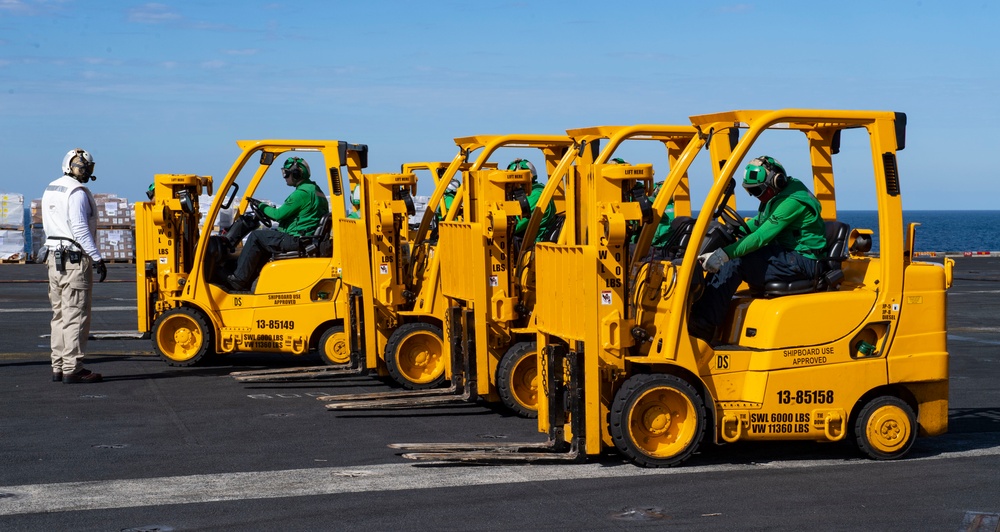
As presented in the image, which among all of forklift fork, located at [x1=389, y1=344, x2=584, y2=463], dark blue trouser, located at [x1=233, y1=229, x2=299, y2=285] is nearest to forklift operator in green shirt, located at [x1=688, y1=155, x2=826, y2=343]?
forklift fork, located at [x1=389, y1=344, x2=584, y2=463]

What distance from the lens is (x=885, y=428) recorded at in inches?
318

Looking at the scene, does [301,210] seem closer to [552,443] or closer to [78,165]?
[78,165]

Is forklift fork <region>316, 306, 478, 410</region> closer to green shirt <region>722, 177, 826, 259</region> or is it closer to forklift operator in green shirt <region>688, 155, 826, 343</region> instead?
forklift operator in green shirt <region>688, 155, 826, 343</region>

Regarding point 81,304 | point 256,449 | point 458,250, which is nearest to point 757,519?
point 256,449

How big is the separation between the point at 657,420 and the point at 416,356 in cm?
393

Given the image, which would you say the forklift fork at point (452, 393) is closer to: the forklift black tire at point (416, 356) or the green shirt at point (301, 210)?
Answer: the forklift black tire at point (416, 356)

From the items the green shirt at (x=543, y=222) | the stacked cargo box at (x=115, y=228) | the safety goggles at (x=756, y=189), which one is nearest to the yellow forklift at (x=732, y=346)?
the safety goggles at (x=756, y=189)

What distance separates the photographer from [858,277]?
8.23 metres

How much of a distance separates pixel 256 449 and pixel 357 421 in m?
1.30

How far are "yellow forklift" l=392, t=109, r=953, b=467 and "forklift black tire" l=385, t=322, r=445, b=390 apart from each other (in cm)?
306

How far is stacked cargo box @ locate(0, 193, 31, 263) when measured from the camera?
103 feet

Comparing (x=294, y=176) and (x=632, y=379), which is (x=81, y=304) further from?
(x=632, y=379)

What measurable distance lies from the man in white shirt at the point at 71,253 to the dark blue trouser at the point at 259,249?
172cm

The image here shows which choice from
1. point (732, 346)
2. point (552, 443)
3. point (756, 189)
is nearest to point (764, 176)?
point (756, 189)
